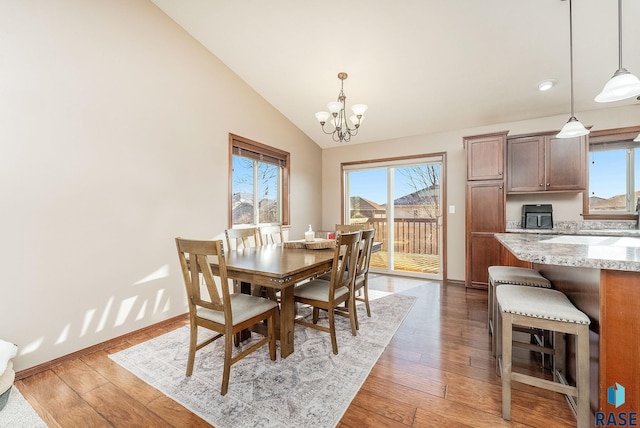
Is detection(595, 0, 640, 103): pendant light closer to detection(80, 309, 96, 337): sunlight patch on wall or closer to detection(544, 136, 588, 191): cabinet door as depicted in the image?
detection(544, 136, 588, 191): cabinet door

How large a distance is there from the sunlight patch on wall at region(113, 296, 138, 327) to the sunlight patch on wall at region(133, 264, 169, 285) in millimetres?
164

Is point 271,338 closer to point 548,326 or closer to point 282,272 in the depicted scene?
point 282,272

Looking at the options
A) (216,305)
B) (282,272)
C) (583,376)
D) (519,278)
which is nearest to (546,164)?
(519,278)

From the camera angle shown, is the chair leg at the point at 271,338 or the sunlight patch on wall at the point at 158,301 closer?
the chair leg at the point at 271,338

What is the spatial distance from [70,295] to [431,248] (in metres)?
4.53

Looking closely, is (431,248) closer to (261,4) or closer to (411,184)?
(411,184)

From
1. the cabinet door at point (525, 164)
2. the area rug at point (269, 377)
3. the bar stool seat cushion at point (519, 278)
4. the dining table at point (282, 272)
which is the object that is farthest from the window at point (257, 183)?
the cabinet door at point (525, 164)

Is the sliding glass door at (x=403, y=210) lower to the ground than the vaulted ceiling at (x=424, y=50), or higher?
lower

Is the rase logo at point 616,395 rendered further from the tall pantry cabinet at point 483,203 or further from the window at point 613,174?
the window at point 613,174

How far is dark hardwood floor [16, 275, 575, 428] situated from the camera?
1477 mm

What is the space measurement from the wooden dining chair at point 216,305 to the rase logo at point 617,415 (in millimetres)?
1841

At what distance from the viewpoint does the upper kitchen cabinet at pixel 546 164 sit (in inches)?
131

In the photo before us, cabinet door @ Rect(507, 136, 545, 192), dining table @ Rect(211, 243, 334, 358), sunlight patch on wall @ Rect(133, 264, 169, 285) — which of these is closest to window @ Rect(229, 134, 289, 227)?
sunlight patch on wall @ Rect(133, 264, 169, 285)

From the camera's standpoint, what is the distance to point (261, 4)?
2.56 m
